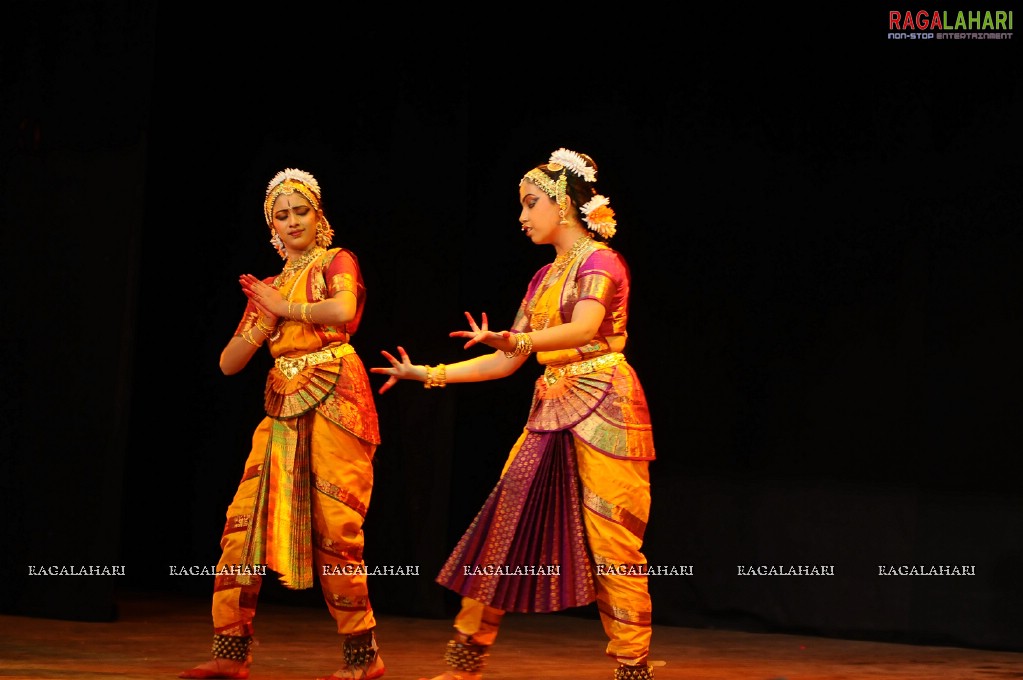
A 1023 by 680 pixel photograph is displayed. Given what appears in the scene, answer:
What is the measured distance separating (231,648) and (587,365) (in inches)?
54.0

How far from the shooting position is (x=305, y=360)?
156 inches

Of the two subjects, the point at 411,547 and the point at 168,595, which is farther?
the point at 168,595

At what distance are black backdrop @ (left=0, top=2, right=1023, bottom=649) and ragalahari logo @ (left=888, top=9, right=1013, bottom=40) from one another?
5 centimetres

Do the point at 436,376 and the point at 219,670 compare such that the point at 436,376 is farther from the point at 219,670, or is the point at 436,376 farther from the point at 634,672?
the point at 219,670

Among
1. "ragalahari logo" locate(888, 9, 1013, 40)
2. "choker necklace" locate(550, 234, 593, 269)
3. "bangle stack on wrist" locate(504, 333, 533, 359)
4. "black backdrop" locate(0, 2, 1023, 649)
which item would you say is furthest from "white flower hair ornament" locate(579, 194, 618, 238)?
"ragalahari logo" locate(888, 9, 1013, 40)

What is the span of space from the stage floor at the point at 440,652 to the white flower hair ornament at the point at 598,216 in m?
1.31

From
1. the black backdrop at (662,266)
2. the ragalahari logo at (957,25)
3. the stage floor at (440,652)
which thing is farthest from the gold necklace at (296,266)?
the ragalahari logo at (957,25)

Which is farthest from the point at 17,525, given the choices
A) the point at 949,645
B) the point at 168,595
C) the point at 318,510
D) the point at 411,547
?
the point at 949,645

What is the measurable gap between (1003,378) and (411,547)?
2.45 m

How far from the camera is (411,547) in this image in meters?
5.58

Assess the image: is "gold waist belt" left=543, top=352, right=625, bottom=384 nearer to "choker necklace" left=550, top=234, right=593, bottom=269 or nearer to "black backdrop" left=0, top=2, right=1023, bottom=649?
"choker necklace" left=550, top=234, right=593, bottom=269

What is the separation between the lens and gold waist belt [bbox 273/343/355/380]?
3.96 m

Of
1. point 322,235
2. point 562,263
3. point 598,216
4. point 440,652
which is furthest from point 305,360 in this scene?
point 440,652

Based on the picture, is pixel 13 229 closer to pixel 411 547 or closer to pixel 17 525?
pixel 17 525
